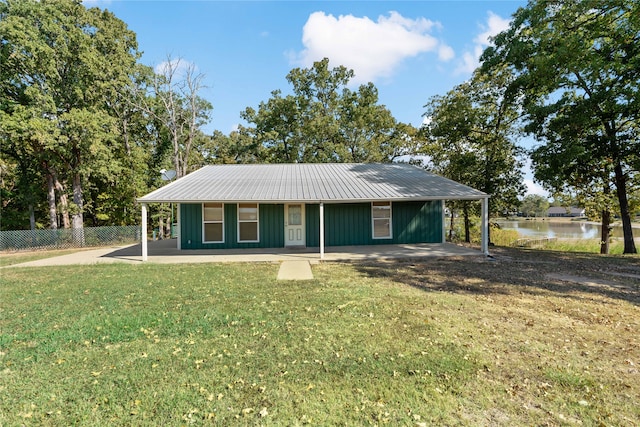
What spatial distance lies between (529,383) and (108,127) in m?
21.9

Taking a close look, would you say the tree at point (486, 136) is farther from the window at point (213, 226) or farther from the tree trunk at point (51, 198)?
the tree trunk at point (51, 198)

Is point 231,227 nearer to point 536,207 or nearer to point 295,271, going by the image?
point 295,271

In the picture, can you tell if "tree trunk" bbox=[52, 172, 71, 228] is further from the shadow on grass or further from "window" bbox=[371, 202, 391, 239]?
the shadow on grass

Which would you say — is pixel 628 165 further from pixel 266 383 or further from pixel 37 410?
pixel 37 410

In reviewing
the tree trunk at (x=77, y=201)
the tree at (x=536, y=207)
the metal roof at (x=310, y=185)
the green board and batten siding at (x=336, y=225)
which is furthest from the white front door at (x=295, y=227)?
the tree at (x=536, y=207)

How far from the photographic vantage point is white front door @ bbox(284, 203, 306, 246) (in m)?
12.5

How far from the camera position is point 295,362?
3.37 m

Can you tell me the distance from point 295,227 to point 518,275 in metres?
7.71

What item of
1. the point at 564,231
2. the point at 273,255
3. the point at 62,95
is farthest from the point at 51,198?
the point at 564,231

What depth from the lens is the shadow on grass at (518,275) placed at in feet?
20.4

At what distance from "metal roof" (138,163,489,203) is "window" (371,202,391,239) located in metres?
0.98

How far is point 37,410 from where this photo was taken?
2602mm

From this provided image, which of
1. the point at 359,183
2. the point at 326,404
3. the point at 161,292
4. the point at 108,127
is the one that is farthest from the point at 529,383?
the point at 108,127

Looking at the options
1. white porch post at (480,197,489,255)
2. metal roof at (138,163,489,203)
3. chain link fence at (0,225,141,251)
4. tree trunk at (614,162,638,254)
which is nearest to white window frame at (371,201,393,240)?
metal roof at (138,163,489,203)
